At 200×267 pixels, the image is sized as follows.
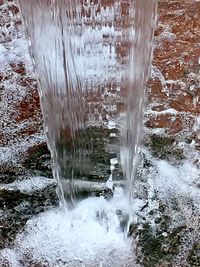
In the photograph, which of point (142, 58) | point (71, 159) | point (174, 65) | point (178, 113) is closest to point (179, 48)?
point (174, 65)

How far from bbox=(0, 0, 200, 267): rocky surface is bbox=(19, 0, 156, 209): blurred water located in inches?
5.9

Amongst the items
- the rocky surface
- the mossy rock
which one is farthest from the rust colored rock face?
the mossy rock

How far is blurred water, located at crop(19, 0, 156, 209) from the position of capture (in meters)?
2.37

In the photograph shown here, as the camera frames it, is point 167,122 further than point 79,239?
Yes

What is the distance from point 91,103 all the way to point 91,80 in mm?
114

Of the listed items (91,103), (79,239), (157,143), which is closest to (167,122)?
(157,143)

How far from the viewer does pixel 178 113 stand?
3098 millimetres

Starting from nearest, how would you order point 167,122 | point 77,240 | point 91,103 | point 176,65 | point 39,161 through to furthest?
point 77,240 < point 91,103 < point 39,161 < point 167,122 < point 176,65

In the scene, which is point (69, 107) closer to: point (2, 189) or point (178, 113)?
point (2, 189)

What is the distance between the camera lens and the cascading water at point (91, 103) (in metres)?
2.39

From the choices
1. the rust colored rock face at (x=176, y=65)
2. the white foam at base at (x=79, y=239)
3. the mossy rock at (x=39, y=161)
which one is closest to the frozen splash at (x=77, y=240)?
the white foam at base at (x=79, y=239)

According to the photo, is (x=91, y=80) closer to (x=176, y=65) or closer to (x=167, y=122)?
(x=167, y=122)

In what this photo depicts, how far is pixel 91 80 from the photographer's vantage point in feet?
8.53

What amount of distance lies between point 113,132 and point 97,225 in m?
0.45
